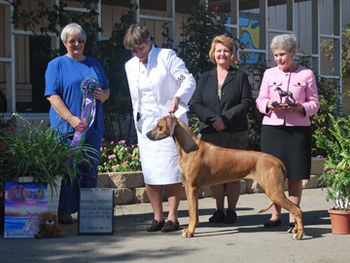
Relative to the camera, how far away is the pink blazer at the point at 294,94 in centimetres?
716

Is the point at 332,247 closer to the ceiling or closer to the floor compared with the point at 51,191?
closer to the floor

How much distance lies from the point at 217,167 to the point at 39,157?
1.73 meters

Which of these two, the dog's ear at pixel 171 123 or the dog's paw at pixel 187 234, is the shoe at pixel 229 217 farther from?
the dog's ear at pixel 171 123

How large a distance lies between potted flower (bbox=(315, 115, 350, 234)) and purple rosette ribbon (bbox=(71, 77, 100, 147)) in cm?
230

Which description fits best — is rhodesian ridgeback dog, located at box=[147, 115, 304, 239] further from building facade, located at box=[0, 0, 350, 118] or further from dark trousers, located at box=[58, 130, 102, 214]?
building facade, located at box=[0, 0, 350, 118]

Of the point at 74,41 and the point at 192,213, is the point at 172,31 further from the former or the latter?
the point at 192,213

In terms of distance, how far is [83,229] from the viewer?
275 inches

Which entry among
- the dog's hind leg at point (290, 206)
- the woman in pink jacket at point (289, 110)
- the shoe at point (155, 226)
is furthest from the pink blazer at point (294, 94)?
the shoe at point (155, 226)

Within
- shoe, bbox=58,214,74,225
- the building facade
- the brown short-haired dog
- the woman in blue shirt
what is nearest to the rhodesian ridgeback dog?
the woman in blue shirt

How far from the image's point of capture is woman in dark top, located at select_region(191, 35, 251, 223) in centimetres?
734

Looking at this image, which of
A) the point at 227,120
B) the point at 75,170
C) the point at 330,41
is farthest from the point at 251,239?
the point at 330,41

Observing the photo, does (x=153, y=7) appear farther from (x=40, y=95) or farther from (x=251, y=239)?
(x=251, y=239)

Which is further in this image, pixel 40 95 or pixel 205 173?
pixel 40 95

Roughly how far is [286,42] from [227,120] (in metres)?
0.98
